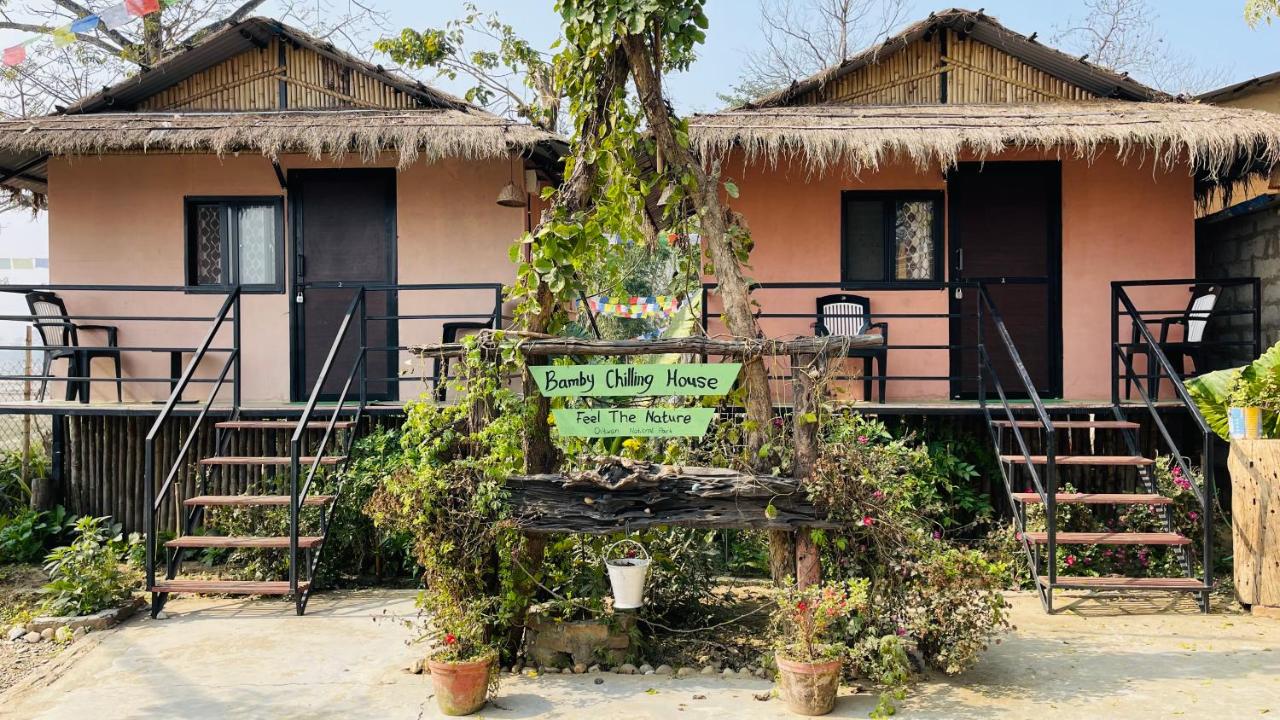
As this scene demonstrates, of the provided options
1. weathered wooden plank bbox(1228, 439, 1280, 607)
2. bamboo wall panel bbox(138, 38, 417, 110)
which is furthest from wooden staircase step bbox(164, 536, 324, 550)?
weathered wooden plank bbox(1228, 439, 1280, 607)

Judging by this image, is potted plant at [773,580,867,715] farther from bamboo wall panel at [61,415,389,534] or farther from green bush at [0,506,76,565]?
green bush at [0,506,76,565]

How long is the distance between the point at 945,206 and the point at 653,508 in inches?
222

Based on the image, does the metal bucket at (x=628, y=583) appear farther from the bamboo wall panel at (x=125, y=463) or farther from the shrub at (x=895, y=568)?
the bamboo wall panel at (x=125, y=463)

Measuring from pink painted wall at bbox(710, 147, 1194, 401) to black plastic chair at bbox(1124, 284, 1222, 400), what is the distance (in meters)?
0.30

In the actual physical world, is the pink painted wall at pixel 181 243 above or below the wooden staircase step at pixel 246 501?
above

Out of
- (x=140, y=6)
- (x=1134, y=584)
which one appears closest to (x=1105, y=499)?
(x=1134, y=584)

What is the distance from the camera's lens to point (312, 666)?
5.50 meters

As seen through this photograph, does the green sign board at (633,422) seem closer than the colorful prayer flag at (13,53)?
Yes

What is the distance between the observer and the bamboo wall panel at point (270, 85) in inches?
389

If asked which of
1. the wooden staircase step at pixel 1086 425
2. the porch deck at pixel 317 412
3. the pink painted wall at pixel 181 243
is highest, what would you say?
the pink painted wall at pixel 181 243

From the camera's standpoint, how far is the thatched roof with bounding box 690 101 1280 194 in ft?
26.8

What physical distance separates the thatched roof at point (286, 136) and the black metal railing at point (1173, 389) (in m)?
5.21

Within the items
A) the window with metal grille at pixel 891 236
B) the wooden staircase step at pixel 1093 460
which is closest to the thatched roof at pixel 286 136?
the window with metal grille at pixel 891 236

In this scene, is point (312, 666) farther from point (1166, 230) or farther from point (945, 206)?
point (1166, 230)
